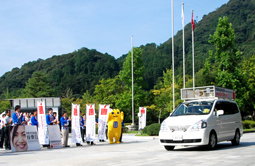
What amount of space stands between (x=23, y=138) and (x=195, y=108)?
26.1 feet

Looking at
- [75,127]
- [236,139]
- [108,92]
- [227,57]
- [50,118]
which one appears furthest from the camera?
[108,92]

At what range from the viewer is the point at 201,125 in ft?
38.8

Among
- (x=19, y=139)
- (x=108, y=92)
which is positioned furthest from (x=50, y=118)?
(x=108, y=92)

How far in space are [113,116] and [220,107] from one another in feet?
23.6

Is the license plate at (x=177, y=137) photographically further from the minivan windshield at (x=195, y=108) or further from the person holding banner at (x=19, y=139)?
the person holding banner at (x=19, y=139)

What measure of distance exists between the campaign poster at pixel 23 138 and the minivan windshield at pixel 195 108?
6.88m

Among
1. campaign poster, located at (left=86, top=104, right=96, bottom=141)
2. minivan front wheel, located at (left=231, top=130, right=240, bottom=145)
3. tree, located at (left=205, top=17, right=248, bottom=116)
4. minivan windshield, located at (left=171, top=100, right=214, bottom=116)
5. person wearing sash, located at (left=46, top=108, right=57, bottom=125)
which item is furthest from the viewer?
tree, located at (left=205, top=17, right=248, bottom=116)

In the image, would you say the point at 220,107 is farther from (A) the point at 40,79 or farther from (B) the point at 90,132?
(A) the point at 40,79

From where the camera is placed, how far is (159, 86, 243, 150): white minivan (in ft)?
38.5

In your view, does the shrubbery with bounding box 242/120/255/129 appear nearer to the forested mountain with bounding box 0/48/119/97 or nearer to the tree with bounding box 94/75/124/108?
the tree with bounding box 94/75/124/108

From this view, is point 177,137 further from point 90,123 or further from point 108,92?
point 108,92

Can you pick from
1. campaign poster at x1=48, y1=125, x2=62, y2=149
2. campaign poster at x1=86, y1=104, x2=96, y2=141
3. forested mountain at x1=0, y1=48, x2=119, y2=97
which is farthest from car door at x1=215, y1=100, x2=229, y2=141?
forested mountain at x1=0, y1=48, x2=119, y2=97

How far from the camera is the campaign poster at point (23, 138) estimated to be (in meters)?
15.0

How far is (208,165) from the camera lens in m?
8.39
